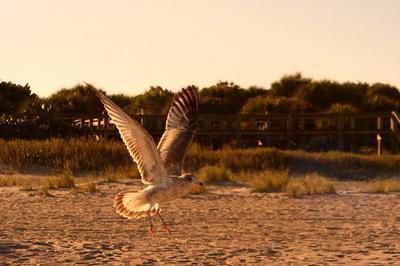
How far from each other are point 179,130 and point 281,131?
1882 centimetres

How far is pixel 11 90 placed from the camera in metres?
31.6

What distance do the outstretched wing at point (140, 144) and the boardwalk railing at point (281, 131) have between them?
700 inches

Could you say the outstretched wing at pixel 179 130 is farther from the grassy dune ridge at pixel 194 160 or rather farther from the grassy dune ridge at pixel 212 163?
the grassy dune ridge at pixel 194 160

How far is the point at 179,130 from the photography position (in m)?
9.64

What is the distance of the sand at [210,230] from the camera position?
9.08m

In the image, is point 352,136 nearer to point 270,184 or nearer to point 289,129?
point 289,129

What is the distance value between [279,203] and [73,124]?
1382 cm

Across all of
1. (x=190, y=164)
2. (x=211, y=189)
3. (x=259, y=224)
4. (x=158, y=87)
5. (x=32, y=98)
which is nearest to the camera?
(x=259, y=224)

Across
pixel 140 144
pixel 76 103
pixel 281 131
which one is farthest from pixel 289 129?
pixel 140 144

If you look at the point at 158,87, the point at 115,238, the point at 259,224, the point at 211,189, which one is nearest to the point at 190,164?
the point at 211,189

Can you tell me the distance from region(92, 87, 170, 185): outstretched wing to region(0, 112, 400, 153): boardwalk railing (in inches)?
700

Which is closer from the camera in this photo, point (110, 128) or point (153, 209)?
point (153, 209)

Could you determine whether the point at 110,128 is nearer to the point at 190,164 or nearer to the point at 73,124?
the point at 73,124

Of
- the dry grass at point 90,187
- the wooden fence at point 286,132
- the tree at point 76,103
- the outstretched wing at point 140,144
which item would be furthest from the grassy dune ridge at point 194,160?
the outstretched wing at point 140,144
